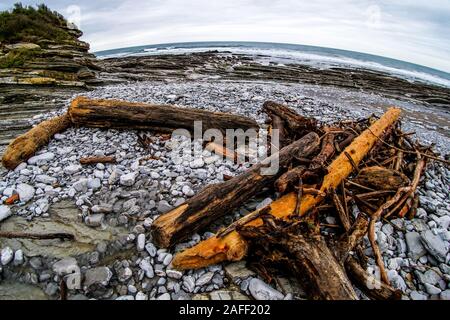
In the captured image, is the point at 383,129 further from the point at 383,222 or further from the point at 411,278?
the point at 411,278

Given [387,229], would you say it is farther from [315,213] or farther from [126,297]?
[126,297]

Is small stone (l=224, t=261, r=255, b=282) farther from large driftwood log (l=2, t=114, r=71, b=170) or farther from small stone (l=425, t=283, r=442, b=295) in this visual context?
large driftwood log (l=2, t=114, r=71, b=170)

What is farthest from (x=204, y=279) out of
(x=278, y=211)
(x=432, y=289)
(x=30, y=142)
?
(x=30, y=142)

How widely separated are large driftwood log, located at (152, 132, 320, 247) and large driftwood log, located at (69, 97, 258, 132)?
83.1 inches

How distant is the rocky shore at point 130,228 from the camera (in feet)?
8.82

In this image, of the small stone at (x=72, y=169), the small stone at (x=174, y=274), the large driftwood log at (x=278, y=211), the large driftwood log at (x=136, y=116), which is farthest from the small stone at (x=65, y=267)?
the large driftwood log at (x=136, y=116)

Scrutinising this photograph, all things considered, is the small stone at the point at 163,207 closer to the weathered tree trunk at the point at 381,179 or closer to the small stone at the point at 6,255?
the small stone at the point at 6,255

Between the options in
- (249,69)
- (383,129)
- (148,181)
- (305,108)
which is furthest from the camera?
(249,69)

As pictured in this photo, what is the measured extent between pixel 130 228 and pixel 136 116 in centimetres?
273

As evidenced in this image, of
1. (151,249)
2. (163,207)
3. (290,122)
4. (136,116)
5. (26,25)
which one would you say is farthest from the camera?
(26,25)

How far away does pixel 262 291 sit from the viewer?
2.59 metres
